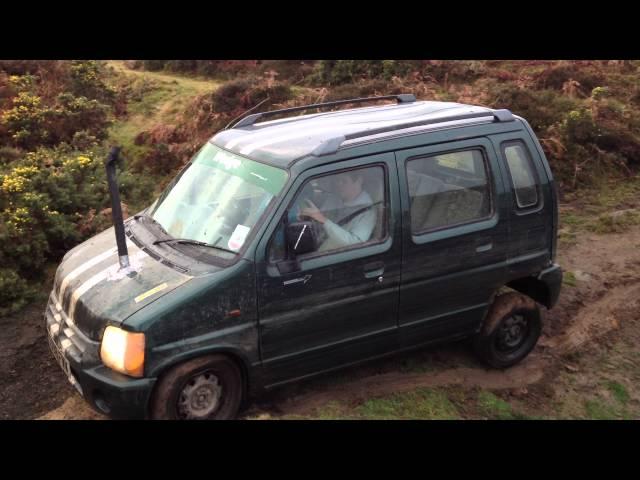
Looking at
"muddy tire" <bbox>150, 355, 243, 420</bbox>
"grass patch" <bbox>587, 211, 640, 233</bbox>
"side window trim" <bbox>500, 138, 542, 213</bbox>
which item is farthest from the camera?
"grass patch" <bbox>587, 211, 640, 233</bbox>

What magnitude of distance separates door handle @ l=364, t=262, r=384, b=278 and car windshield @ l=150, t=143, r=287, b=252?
89 centimetres

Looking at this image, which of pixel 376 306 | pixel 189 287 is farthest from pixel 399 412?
pixel 189 287

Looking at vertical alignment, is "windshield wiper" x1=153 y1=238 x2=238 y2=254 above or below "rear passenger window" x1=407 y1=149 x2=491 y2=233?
below

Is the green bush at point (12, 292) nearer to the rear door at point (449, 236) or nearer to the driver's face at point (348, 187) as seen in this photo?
the driver's face at point (348, 187)

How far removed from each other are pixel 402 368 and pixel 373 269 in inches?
51.9

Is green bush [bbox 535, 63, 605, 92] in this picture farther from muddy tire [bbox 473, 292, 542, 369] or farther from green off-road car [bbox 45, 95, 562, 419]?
muddy tire [bbox 473, 292, 542, 369]

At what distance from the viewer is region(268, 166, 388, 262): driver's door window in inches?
174

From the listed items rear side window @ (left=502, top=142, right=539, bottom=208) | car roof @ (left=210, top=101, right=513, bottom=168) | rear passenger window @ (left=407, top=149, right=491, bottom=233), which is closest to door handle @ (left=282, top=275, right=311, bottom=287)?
Result: car roof @ (left=210, top=101, right=513, bottom=168)

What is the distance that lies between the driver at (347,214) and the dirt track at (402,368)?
1341 mm

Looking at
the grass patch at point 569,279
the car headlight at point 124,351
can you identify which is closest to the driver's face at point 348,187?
the car headlight at point 124,351

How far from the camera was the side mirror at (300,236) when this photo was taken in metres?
4.25

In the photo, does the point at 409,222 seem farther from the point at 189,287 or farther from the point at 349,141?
the point at 189,287

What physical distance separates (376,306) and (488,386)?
1458 millimetres

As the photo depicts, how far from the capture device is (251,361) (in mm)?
4332
